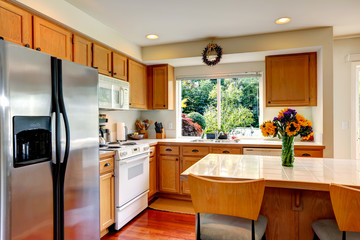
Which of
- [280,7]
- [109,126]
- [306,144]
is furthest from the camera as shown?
[109,126]

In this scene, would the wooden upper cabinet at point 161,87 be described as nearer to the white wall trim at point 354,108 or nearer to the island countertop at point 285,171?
the island countertop at point 285,171

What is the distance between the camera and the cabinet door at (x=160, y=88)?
12.8ft

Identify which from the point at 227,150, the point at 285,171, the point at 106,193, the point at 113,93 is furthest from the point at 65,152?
the point at 227,150

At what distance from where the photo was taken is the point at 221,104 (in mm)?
4105

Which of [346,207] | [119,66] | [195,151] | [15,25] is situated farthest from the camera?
[195,151]

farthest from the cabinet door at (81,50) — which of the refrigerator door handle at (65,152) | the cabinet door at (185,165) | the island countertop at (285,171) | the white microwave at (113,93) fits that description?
the cabinet door at (185,165)

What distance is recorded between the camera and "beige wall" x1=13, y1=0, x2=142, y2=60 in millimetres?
2023

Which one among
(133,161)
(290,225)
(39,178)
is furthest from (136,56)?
(290,225)

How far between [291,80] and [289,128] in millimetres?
1886

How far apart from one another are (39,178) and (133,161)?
1323 mm

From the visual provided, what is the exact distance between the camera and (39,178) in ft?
5.14

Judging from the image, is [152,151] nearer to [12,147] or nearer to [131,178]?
[131,178]

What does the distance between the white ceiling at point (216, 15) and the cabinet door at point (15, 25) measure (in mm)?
538

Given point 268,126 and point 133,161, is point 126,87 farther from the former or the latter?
point 268,126
